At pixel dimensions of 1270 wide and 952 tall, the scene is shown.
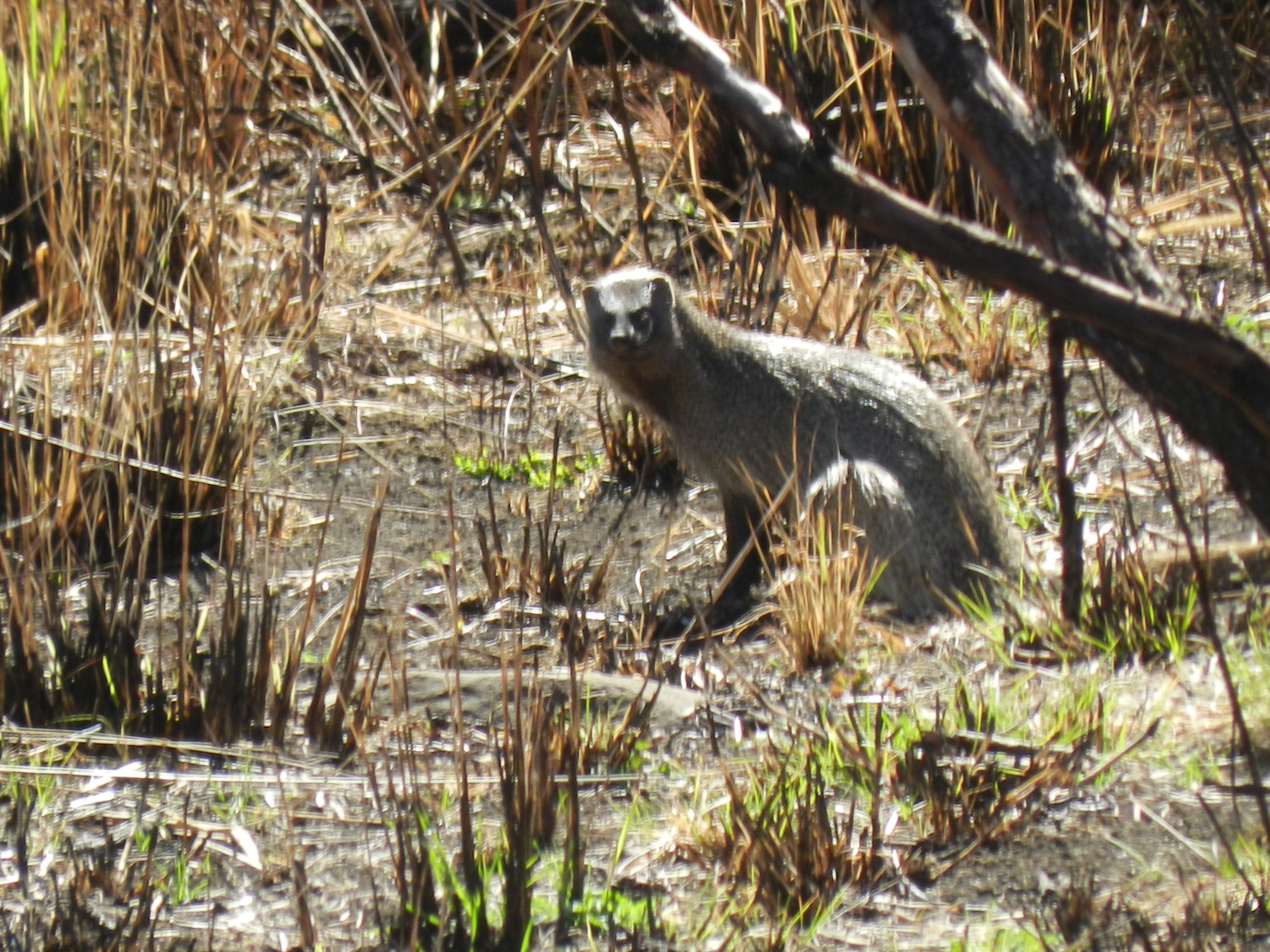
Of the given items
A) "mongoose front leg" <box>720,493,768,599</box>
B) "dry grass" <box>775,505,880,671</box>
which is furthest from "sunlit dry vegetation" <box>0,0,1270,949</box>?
"mongoose front leg" <box>720,493,768,599</box>

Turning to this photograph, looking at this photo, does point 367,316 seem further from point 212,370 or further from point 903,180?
point 903,180

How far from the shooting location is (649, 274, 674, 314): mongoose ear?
4.44m

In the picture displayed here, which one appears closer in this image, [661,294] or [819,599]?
[819,599]

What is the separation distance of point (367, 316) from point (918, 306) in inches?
79.7

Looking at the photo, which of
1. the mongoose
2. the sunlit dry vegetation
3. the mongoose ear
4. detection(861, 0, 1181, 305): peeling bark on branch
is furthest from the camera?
the mongoose ear

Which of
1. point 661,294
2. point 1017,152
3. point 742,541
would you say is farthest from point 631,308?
point 1017,152

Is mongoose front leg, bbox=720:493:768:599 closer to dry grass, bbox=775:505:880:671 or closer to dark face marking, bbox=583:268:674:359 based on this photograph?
dry grass, bbox=775:505:880:671

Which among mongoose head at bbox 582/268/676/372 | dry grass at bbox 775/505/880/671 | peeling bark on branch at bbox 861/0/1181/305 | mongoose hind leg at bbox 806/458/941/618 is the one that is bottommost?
dry grass at bbox 775/505/880/671

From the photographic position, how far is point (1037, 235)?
5.45ft

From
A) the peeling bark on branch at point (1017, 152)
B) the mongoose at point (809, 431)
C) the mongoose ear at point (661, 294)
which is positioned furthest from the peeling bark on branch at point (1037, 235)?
the mongoose ear at point (661, 294)

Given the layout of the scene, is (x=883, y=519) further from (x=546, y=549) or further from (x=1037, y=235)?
(x=1037, y=235)

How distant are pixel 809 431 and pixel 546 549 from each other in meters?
0.98

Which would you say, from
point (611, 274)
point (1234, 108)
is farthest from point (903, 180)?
point (1234, 108)

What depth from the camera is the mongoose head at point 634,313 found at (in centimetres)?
438
